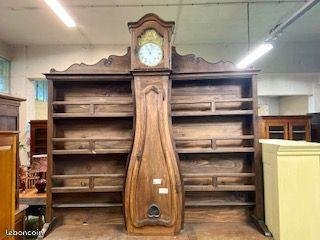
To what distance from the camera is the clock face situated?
2.68 meters

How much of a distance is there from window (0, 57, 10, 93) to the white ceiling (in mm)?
469

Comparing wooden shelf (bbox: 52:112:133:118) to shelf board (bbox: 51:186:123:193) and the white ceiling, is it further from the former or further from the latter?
the white ceiling

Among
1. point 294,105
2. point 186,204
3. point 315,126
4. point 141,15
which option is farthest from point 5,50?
point 294,105

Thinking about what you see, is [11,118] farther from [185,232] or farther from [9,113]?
[185,232]

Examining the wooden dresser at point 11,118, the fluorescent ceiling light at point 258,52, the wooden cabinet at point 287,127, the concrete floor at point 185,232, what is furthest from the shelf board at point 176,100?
the wooden cabinet at point 287,127

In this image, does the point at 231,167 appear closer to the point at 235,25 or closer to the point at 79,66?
the point at 79,66

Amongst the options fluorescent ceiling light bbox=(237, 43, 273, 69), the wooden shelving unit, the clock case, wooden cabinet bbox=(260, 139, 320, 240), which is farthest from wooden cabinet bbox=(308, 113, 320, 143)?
the clock case

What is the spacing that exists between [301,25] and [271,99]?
183 inches

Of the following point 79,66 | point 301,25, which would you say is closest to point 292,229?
point 79,66

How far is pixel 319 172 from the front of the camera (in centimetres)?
237

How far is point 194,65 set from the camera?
2840 mm

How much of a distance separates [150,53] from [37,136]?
15.7 feet

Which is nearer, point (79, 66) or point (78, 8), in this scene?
point (79, 66)

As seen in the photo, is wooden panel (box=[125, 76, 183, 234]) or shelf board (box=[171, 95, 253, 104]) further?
shelf board (box=[171, 95, 253, 104])
